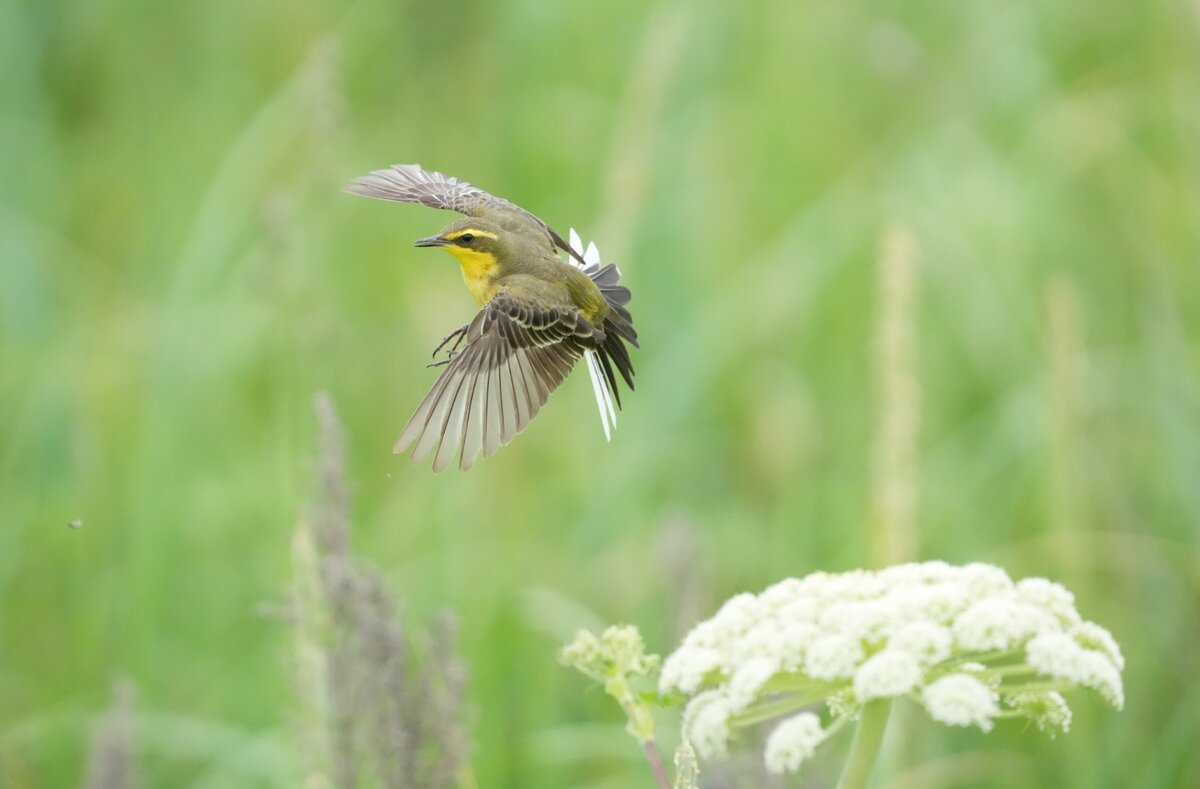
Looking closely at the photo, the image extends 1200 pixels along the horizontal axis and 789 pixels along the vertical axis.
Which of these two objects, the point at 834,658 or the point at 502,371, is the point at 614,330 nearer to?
the point at 502,371

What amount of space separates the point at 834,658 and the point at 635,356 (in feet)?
8.90

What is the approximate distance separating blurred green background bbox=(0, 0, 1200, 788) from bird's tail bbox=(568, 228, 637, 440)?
1.20 ft

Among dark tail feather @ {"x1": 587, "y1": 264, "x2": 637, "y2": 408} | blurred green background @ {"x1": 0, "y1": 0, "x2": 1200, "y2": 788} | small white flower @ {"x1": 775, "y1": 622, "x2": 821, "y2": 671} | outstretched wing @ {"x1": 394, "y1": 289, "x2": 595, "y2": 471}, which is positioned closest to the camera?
small white flower @ {"x1": 775, "y1": 622, "x2": 821, "y2": 671}

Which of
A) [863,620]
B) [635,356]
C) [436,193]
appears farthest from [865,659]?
[635,356]

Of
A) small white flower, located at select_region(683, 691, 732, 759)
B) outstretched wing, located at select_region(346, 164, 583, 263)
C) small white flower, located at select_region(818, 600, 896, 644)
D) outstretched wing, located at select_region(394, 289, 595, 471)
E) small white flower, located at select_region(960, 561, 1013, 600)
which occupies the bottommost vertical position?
small white flower, located at select_region(683, 691, 732, 759)

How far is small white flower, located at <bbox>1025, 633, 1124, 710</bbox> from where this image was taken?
1.50 meters

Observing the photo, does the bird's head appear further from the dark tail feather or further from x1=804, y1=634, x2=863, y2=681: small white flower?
x1=804, y1=634, x2=863, y2=681: small white flower

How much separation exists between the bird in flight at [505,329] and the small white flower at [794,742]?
1.69ft

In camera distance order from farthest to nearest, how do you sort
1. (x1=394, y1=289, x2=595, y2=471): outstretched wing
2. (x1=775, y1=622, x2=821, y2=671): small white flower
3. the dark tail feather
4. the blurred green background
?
the blurred green background → the dark tail feather → (x1=394, y1=289, x2=595, y2=471): outstretched wing → (x1=775, y1=622, x2=821, y2=671): small white flower

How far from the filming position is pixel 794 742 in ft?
5.14

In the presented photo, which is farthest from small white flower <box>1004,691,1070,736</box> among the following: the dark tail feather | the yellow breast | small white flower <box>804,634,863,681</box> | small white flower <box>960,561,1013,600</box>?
the yellow breast

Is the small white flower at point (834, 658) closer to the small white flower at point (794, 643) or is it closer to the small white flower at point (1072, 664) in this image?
the small white flower at point (794, 643)

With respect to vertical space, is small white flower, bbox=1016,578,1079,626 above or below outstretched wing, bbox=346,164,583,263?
below

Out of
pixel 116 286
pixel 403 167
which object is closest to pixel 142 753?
pixel 403 167
